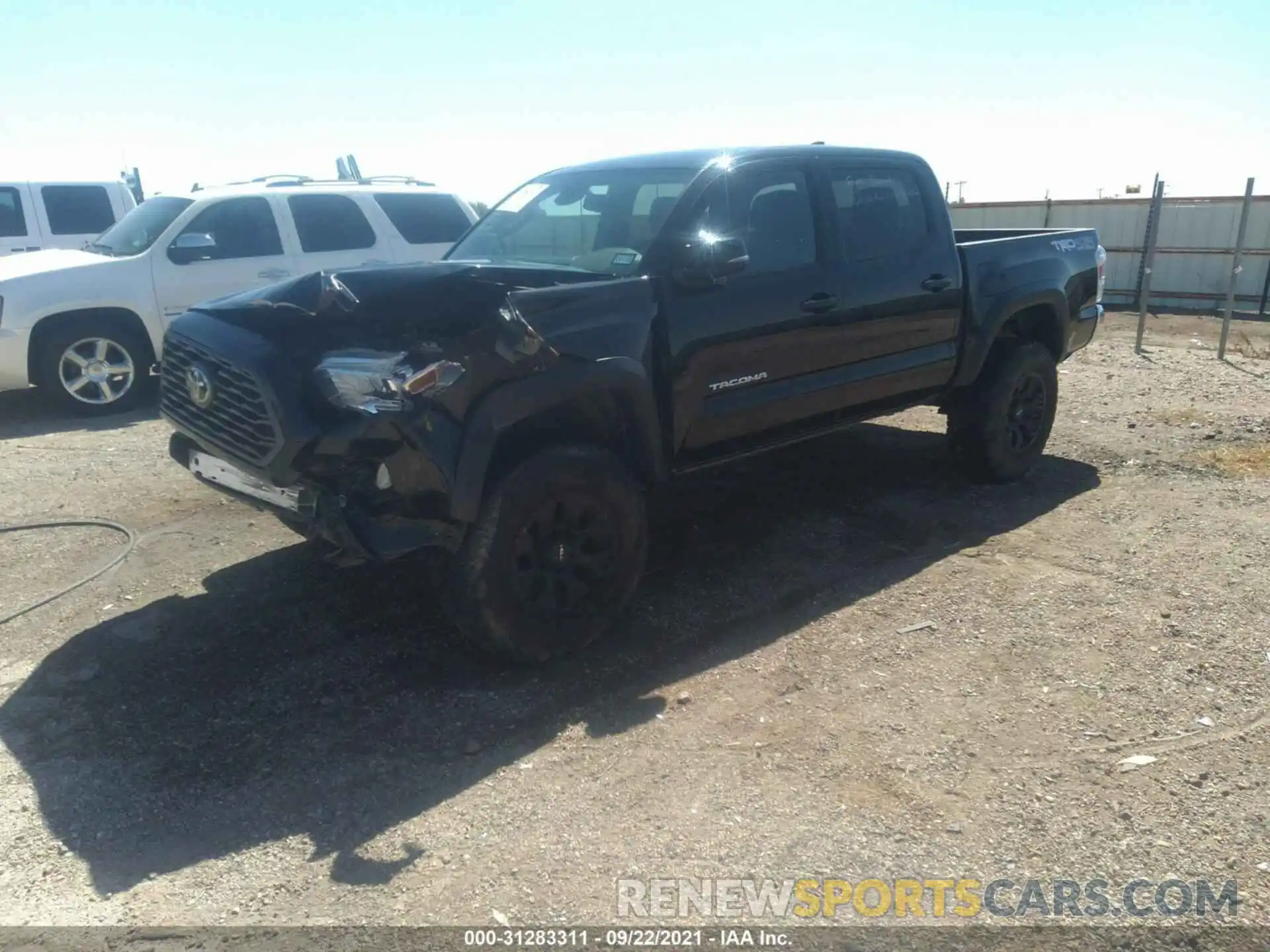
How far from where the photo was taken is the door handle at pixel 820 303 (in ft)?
15.8

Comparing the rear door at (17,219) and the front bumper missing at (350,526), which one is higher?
the rear door at (17,219)

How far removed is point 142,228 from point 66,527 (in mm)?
4310

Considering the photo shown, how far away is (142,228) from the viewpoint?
28.8ft

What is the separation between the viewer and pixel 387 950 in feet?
8.18

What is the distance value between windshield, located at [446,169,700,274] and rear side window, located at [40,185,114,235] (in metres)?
9.11

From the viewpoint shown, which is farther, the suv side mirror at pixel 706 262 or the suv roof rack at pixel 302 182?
the suv roof rack at pixel 302 182

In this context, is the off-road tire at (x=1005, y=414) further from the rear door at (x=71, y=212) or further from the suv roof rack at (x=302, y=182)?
the rear door at (x=71, y=212)

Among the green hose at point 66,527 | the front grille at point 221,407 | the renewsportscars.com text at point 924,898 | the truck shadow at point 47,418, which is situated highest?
the front grille at point 221,407

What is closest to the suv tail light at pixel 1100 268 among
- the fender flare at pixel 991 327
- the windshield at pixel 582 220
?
the fender flare at pixel 991 327

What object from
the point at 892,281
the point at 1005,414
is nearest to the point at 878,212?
the point at 892,281

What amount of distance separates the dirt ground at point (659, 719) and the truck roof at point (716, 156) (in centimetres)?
202

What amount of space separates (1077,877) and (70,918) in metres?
2.79

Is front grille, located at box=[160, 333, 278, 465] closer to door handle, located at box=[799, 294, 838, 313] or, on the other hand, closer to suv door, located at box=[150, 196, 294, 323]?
door handle, located at box=[799, 294, 838, 313]

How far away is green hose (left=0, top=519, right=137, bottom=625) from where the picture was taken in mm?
4461
